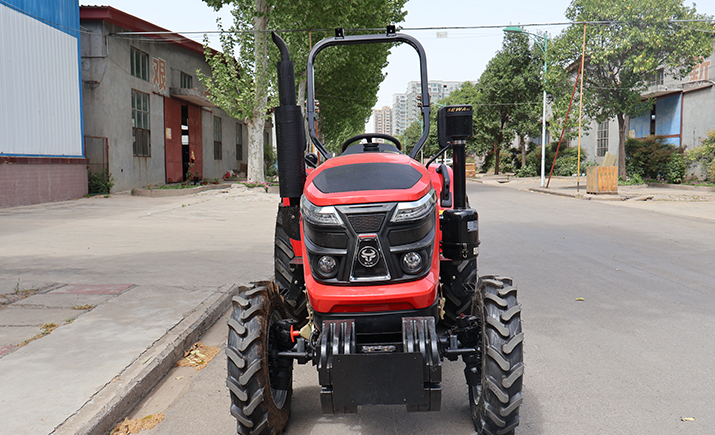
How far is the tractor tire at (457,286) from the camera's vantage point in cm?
396

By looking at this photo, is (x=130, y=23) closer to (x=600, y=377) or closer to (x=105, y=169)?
(x=105, y=169)

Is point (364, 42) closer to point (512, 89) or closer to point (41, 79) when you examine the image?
point (41, 79)

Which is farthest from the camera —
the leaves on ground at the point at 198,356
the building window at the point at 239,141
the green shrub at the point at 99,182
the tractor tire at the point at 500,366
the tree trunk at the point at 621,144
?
the building window at the point at 239,141

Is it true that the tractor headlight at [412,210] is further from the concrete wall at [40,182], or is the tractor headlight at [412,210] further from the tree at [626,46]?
the tree at [626,46]

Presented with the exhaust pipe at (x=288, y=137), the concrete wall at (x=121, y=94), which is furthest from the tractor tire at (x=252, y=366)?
the concrete wall at (x=121, y=94)

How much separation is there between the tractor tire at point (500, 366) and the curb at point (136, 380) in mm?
2161

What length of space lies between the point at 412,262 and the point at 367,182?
0.48 meters

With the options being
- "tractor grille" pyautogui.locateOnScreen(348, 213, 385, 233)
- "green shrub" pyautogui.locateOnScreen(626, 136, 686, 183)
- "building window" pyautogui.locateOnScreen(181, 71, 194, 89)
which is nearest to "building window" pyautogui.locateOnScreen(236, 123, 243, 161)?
"building window" pyautogui.locateOnScreen(181, 71, 194, 89)

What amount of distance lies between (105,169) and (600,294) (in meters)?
20.4

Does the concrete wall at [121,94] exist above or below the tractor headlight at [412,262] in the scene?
above

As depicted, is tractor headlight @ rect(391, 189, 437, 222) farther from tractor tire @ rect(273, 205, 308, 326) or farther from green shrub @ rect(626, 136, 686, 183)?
green shrub @ rect(626, 136, 686, 183)

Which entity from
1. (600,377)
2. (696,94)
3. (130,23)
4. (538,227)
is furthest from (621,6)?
(600,377)

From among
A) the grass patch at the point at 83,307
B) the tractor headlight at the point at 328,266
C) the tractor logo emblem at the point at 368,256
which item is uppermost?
the tractor logo emblem at the point at 368,256

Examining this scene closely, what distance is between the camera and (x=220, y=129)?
3856 centimetres
